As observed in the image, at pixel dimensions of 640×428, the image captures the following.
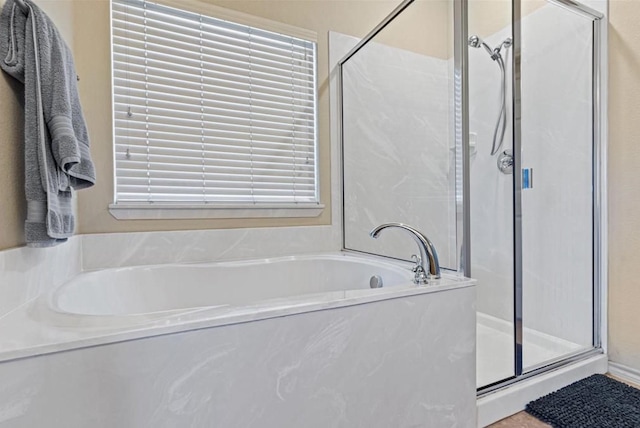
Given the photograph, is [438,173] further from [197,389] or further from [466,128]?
[197,389]

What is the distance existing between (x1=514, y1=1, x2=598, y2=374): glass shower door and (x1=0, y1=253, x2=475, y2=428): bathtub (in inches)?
37.2

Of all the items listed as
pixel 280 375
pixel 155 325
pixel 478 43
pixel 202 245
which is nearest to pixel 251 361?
pixel 280 375

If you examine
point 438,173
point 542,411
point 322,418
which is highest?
point 438,173

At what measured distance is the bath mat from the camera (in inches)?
55.4

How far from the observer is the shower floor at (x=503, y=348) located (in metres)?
1.62

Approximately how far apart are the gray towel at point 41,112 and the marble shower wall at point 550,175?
1.84 meters

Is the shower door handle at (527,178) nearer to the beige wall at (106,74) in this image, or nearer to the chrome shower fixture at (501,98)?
the chrome shower fixture at (501,98)

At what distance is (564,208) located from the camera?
2.00m

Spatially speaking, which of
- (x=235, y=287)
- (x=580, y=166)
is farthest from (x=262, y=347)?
(x=580, y=166)

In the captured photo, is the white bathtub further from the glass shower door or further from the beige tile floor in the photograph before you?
the glass shower door

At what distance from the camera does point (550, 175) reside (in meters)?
2.03

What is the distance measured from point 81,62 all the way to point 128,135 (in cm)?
39

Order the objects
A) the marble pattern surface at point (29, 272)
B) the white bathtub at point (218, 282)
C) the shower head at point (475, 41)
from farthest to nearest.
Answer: the shower head at point (475, 41) < the white bathtub at point (218, 282) < the marble pattern surface at point (29, 272)

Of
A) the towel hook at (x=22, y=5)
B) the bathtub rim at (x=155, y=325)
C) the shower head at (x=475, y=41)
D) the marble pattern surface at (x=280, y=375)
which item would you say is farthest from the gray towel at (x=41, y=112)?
the shower head at (x=475, y=41)
